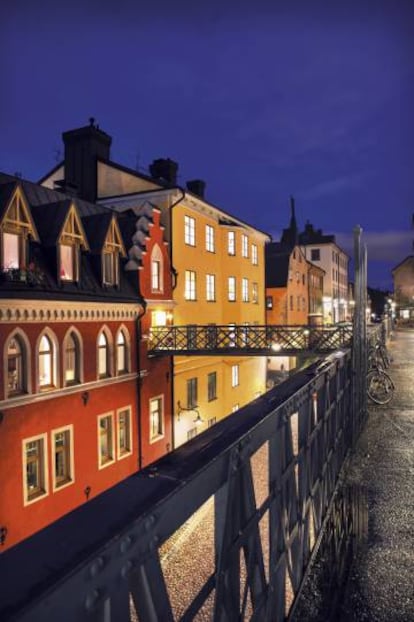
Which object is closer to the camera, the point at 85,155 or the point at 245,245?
the point at 85,155

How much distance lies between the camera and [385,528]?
440 cm

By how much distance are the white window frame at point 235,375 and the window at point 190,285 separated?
21.0 feet

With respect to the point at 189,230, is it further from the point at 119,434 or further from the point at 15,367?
the point at 15,367

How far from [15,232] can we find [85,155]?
1144cm

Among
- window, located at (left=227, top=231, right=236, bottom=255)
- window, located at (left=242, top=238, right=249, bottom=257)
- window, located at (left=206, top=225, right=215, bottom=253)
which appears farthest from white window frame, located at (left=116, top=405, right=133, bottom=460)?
window, located at (left=242, top=238, right=249, bottom=257)

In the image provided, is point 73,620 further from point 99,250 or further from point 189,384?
point 189,384

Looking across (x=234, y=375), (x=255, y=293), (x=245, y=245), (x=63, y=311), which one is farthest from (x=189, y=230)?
(x=63, y=311)

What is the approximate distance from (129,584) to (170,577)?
5.97 m

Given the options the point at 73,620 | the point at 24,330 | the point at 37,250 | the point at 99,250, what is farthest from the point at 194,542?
the point at 99,250

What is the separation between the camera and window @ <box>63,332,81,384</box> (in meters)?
14.9

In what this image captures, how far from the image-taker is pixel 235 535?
2.36m

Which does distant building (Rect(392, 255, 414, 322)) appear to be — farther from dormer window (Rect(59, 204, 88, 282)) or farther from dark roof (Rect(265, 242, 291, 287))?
dormer window (Rect(59, 204, 88, 282))

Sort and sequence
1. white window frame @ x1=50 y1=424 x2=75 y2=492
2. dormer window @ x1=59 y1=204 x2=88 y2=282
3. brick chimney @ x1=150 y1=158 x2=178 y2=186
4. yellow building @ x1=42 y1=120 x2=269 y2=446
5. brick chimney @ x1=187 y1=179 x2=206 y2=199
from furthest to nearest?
brick chimney @ x1=187 y1=179 x2=206 y2=199 < brick chimney @ x1=150 y1=158 x2=178 y2=186 < yellow building @ x1=42 y1=120 x2=269 y2=446 < dormer window @ x1=59 y1=204 x2=88 y2=282 < white window frame @ x1=50 y1=424 x2=75 y2=492

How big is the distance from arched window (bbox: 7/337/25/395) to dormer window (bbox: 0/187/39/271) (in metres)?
2.39
